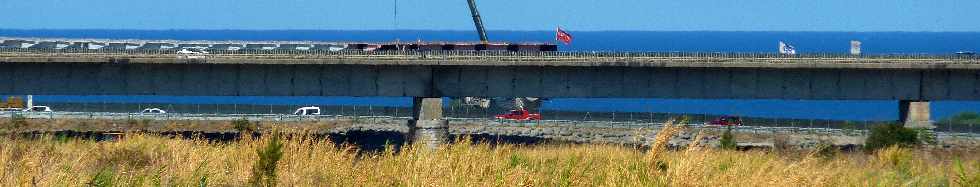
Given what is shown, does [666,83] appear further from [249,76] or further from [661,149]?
[661,149]

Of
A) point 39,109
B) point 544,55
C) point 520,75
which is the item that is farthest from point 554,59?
point 39,109

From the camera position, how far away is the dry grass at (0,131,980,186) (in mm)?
13312

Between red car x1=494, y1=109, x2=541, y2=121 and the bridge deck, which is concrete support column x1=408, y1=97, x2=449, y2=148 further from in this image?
red car x1=494, y1=109, x2=541, y2=121

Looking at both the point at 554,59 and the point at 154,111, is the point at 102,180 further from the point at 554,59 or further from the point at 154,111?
the point at 154,111

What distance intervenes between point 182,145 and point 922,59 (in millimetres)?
36253

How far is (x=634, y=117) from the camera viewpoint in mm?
65188

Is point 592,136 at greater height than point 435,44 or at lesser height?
lesser

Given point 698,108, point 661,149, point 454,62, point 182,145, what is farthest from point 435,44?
point 698,108

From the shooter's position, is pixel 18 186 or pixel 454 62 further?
pixel 454 62

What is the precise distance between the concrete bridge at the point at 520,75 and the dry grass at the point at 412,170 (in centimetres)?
3028

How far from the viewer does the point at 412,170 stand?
13641 millimetres

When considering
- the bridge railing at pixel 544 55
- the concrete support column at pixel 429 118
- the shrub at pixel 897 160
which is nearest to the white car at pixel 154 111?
the bridge railing at pixel 544 55

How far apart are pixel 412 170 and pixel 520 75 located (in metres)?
36.2

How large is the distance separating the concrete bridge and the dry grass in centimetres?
3028
